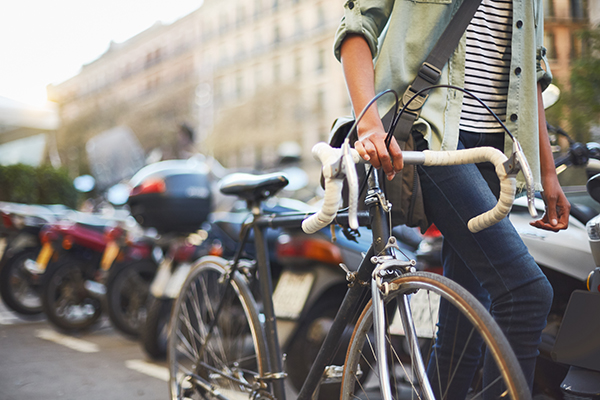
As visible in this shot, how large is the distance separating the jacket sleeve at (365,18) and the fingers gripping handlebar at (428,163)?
386 mm

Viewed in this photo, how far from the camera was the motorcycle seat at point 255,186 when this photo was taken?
2150 mm

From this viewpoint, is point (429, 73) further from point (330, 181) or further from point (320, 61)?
point (320, 61)

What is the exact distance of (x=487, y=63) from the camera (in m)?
1.61

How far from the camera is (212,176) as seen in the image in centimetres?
496

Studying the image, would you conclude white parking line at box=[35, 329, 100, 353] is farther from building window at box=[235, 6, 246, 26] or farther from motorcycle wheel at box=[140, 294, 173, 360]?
building window at box=[235, 6, 246, 26]

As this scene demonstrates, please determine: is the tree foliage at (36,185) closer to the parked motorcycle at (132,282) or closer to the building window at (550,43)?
the parked motorcycle at (132,282)

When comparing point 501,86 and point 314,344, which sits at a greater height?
point 501,86

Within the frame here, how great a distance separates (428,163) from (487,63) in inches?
A: 19.3

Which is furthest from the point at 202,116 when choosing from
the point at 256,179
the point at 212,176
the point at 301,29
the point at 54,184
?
the point at 256,179

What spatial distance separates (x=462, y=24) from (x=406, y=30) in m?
0.15

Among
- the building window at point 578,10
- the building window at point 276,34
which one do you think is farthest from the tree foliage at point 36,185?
the building window at point 276,34

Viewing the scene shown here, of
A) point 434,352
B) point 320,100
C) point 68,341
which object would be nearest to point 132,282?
point 68,341

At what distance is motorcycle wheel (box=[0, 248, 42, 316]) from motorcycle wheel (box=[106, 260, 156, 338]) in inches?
50.8

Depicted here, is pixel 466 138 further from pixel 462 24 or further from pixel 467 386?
pixel 467 386
